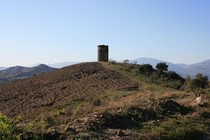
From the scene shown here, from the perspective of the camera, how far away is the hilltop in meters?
9.70

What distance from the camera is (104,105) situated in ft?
70.4

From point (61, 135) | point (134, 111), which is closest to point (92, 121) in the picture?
point (61, 135)

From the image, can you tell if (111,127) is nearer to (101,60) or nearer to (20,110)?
(20,110)

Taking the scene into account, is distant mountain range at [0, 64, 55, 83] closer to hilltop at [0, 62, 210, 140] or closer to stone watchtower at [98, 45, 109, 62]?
stone watchtower at [98, 45, 109, 62]

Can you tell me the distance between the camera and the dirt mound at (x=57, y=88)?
A: 2356 centimetres

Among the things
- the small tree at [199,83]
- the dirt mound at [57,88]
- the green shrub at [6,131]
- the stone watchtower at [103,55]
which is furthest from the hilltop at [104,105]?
the stone watchtower at [103,55]

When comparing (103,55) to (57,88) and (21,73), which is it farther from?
(21,73)

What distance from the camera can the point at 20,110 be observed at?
22.9m

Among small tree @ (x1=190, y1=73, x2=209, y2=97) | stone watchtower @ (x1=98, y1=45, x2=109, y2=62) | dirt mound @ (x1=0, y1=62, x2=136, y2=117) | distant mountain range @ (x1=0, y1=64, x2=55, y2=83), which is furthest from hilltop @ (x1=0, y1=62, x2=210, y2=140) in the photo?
distant mountain range @ (x1=0, y1=64, x2=55, y2=83)

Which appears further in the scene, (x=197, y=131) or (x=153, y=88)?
(x=153, y=88)

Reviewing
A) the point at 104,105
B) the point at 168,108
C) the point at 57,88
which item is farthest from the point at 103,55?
the point at 168,108

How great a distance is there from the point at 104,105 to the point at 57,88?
6.65 meters

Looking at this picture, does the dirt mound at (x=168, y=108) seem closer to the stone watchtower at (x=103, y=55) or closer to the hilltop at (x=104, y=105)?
the hilltop at (x=104, y=105)

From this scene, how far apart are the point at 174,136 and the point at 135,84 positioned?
1632cm
